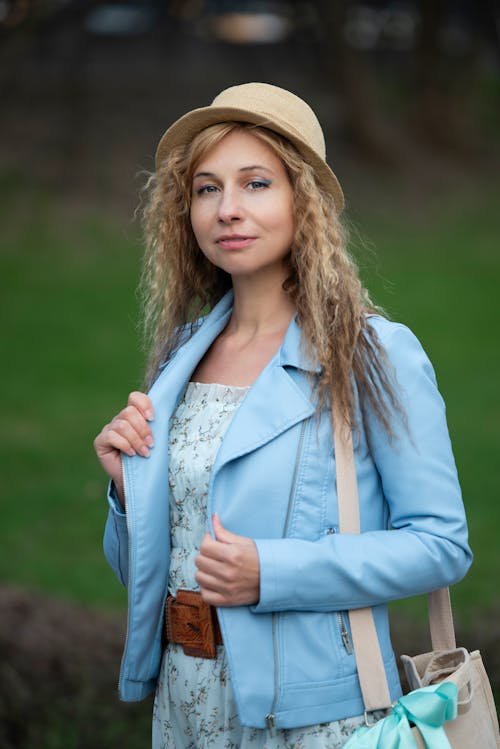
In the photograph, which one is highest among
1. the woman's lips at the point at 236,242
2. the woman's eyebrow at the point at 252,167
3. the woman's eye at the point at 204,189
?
the woman's eyebrow at the point at 252,167

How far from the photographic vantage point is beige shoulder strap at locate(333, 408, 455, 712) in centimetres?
234

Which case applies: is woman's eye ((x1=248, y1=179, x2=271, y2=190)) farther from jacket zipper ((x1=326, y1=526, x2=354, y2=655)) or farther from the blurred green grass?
the blurred green grass

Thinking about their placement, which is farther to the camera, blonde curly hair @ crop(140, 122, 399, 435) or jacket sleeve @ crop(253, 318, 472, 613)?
blonde curly hair @ crop(140, 122, 399, 435)

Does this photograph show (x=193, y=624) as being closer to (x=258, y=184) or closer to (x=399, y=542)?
(x=399, y=542)

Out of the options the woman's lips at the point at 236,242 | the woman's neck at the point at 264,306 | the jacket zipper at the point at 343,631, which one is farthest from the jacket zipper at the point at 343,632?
the woman's lips at the point at 236,242

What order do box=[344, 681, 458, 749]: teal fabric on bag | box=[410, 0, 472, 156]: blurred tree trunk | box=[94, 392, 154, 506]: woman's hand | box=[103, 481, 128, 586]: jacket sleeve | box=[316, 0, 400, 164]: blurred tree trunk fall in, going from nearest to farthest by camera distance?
box=[344, 681, 458, 749]: teal fabric on bag < box=[94, 392, 154, 506]: woman's hand < box=[103, 481, 128, 586]: jacket sleeve < box=[316, 0, 400, 164]: blurred tree trunk < box=[410, 0, 472, 156]: blurred tree trunk

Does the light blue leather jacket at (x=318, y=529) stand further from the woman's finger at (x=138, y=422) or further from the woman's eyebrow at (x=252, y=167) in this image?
the woman's eyebrow at (x=252, y=167)

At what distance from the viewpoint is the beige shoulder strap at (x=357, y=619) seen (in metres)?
2.34

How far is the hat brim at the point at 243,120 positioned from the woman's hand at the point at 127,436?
63 cm

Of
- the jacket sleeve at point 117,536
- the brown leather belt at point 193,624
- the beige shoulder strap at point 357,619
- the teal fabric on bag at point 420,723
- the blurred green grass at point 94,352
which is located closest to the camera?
the teal fabric on bag at point 420,723

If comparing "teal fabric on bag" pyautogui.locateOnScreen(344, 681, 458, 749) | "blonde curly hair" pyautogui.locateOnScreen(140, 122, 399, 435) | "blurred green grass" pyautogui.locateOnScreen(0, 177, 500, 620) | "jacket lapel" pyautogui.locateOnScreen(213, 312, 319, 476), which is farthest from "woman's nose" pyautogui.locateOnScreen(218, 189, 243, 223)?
"blurred green grass" pyautogui.locateOnScreen(0, 177, 500, 620)

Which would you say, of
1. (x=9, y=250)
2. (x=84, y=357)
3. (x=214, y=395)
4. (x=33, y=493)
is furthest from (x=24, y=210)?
(x=214, y=395)

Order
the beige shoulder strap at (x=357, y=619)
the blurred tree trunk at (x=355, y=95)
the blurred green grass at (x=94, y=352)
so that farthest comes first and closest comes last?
the blurred tree trunk at (x=355, y=95) → the blurred green grass at (x=94, y=352) → the beige shoulder strap at (x=357, y=619)

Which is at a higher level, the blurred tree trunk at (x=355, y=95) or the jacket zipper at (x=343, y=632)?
the blurred tree trunk at (x=355, y=95)
